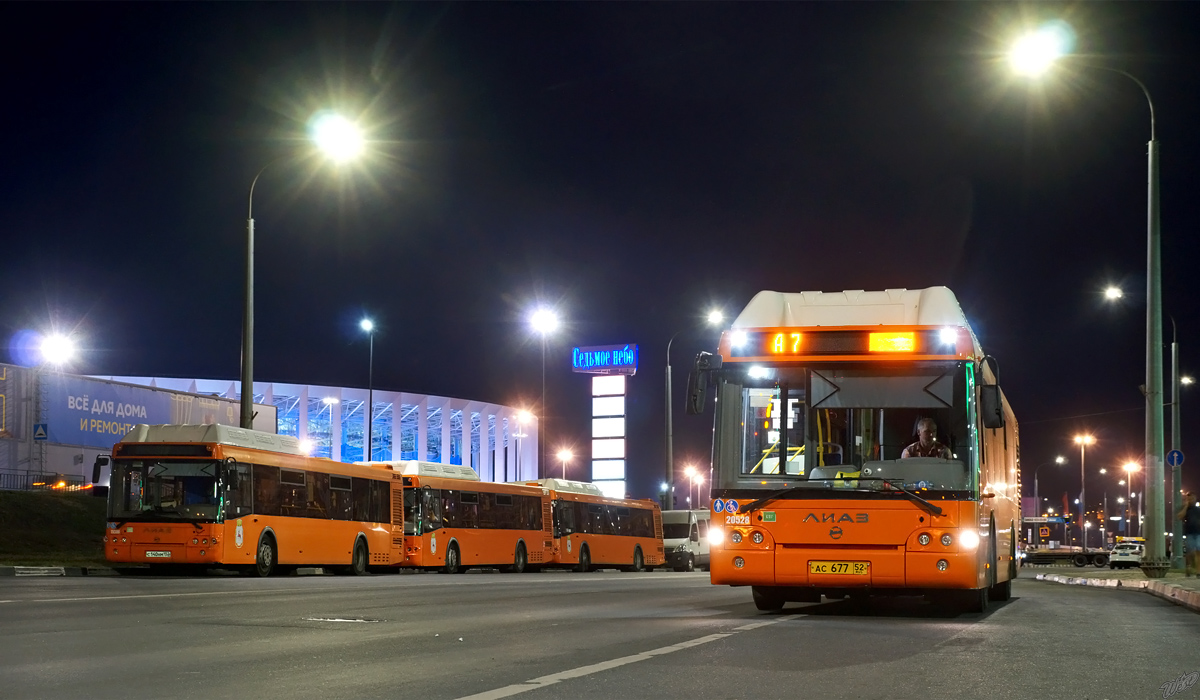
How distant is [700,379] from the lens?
13.8 metres

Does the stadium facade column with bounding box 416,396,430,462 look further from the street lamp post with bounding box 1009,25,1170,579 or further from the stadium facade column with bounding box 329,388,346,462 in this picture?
the street lamp post with bounding box 1009,25,1170,579

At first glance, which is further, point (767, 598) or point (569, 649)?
point (767, 598)

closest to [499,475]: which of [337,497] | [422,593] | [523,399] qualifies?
[523,399]

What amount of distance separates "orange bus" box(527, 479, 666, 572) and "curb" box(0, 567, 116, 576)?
16.2 meters

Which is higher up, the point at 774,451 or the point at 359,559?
the point at 774,451

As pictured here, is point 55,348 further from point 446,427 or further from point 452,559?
point 446,427

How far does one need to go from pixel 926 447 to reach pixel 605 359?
77.9 metres

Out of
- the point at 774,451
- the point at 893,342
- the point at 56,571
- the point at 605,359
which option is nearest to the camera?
the point at 774,451

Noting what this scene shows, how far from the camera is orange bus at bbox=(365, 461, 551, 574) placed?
35906 mm

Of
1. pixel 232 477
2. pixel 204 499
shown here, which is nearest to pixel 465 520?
pixel 232 477

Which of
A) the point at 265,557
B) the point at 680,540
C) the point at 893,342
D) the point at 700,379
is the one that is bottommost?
the point at 680,540

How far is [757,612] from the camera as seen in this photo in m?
14.7

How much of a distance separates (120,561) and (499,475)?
295 ft

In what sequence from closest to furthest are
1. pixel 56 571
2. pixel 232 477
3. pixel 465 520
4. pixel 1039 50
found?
pixel 1039 50 < pixel 232 477 < pixel 56 571 < pixel 465 520
